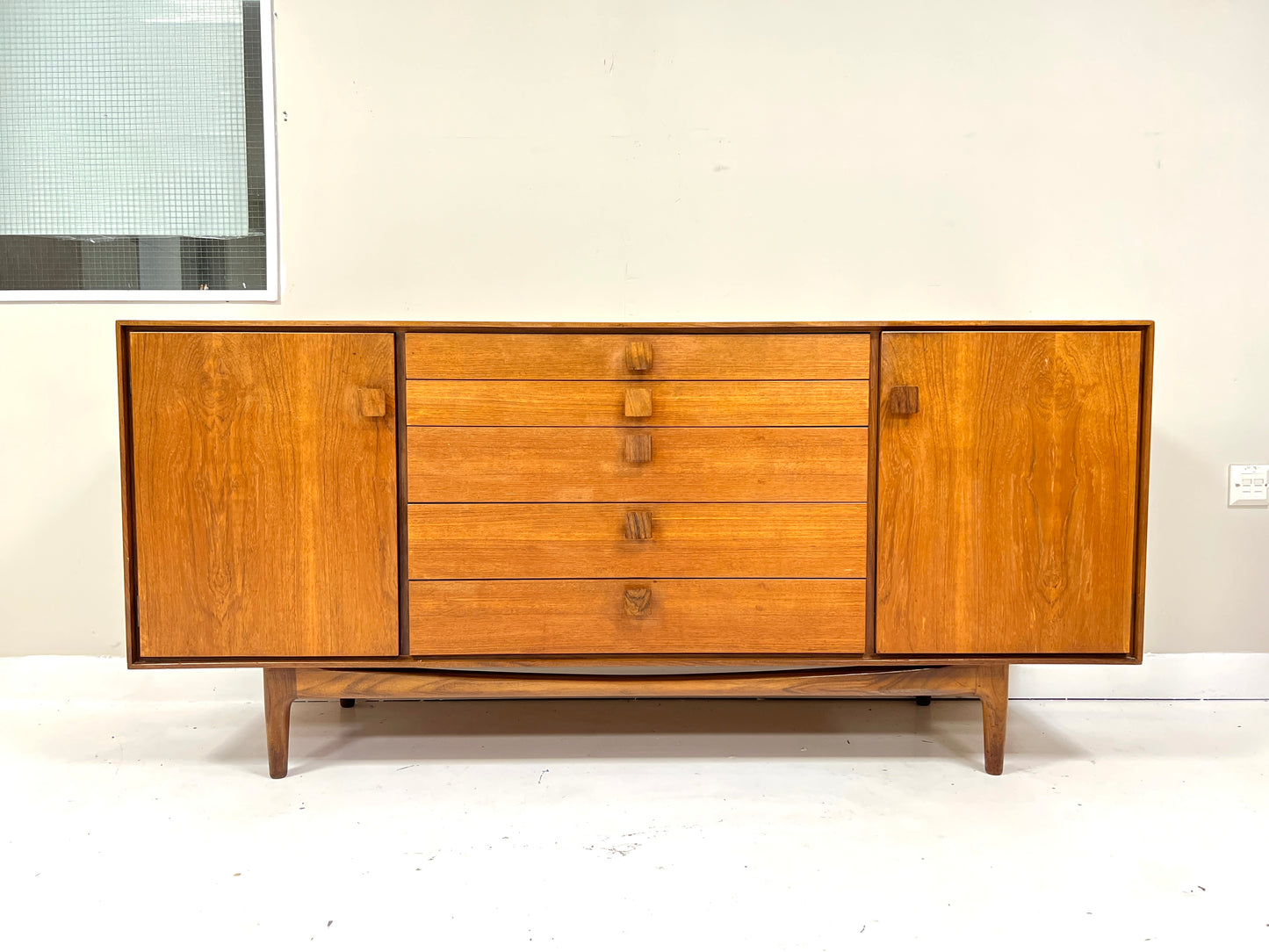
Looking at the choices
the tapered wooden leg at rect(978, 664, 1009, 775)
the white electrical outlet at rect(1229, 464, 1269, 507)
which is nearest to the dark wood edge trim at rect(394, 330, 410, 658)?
the tapered wooden leg at rect(978, 664, 1009, 775)

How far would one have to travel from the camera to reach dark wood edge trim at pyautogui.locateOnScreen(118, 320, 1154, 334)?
1.35 metres

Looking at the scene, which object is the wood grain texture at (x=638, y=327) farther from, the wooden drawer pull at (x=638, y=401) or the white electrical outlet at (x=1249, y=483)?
the white electrical outlet at (x=1249, y=483)

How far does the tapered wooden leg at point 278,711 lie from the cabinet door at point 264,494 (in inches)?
2.4

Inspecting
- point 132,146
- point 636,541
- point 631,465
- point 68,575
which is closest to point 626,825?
point 636,541

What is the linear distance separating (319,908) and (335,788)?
382mm

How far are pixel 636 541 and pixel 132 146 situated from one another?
1515 millimetres

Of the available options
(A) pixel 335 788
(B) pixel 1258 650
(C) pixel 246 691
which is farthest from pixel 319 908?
(B) pixel 1258 650

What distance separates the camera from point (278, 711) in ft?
4.85

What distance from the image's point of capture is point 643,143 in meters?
1.83

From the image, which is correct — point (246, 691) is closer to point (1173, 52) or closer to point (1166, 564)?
point (1166, 564)

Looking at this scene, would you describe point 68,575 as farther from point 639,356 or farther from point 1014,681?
point 1014,681

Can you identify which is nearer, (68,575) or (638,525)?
(638,525)

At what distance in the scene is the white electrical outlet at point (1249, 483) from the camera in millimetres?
1878

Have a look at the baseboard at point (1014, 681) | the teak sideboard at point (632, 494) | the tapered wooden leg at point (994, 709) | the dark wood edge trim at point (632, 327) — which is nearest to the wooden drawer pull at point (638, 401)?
the teak sideboard at point (632, 494)
